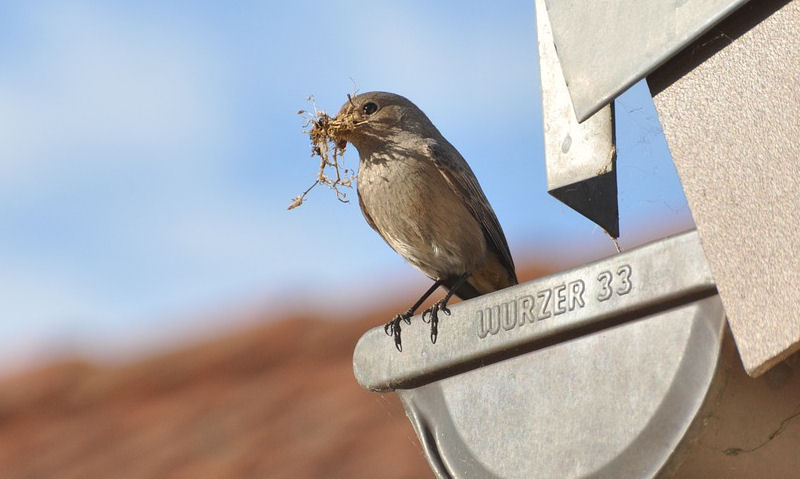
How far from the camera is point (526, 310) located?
2402 mm

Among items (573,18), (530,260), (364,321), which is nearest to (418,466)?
(364,321)

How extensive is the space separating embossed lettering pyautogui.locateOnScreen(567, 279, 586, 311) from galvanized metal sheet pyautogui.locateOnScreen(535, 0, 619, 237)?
1.49ft

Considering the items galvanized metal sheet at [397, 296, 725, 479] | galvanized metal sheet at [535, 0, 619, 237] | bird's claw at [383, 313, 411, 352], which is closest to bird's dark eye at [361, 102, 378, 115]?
galvanized metal sheet at [535, 0, 619, 237]

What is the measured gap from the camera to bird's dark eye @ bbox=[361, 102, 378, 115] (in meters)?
5.02

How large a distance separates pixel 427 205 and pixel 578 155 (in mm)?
1914

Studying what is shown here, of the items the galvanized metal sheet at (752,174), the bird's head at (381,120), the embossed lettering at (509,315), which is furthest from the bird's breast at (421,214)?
the galvanized metal sheet at (752,174)

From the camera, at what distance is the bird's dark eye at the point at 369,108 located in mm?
5018

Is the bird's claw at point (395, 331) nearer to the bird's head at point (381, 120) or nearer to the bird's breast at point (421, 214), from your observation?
the bird's breast at point (421, 214)

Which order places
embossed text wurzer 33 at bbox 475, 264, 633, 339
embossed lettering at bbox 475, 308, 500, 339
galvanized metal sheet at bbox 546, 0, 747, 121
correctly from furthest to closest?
1. embossed lettering at bbox 475, 308, 500, 339
2. embossed text wurzer 33 at bbox 475, 264, 633, 339
3. galvanized metal sheet at bbox 546, 0, 747, 121

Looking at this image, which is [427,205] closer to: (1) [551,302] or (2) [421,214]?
(2) [421,214]

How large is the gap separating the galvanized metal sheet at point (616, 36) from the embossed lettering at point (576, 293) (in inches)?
12.4

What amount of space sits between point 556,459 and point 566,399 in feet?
0.38

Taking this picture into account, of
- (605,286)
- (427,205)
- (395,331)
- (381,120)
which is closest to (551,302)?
(605,286)

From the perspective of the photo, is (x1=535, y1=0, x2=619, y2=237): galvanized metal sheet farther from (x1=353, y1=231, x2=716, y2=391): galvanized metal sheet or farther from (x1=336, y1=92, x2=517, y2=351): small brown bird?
(x1=336, y1=92, x2=517, y2=351): small brown bird
